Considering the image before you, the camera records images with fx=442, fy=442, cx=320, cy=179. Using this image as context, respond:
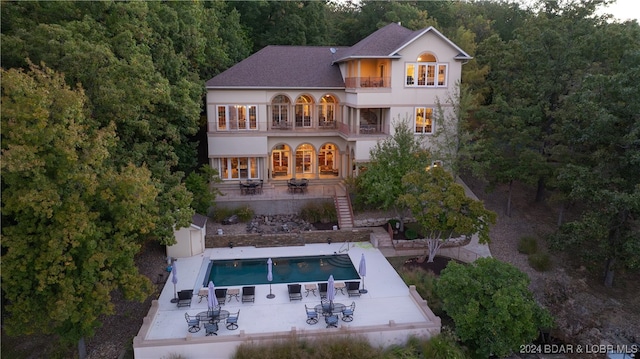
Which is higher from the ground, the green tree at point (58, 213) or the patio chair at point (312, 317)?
the green tree at point (58, 213)

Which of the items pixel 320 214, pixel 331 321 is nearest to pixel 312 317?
pixel 331 321

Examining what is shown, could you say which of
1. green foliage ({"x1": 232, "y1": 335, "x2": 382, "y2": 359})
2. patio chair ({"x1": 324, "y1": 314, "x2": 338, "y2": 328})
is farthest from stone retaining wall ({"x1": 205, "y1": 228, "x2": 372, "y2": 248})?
green foliage ({"x1": 232, "y1": 335, "x2": 382, "y2": 359})

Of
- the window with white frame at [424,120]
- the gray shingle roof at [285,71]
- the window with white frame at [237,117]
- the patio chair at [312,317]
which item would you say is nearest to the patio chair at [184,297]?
the patio chair at [312,317]

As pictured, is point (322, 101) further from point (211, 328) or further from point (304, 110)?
point (211, 328)

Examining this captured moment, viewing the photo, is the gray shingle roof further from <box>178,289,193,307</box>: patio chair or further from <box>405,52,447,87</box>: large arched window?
<box>178,289,193,307</box>: patio chair

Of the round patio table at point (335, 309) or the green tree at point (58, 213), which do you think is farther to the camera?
the round patio table at point (335, 309)

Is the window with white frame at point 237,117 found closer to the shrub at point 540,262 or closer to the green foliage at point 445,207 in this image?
the green foliage at point 445,207

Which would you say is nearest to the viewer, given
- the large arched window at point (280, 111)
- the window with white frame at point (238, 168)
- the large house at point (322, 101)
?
the large house at point (322, 101)
